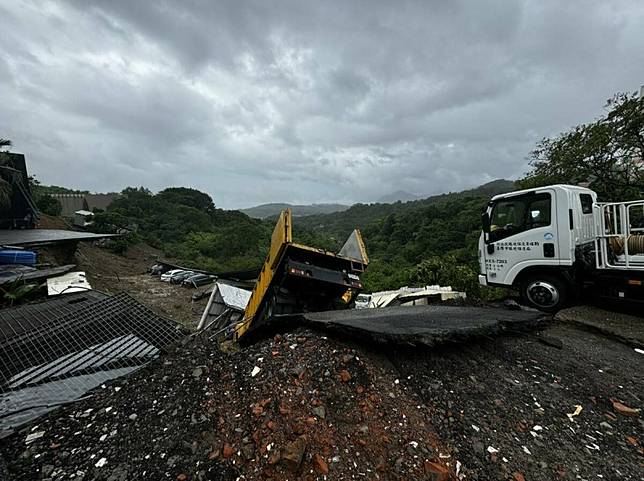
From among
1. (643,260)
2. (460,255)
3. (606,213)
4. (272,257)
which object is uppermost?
(606,213)

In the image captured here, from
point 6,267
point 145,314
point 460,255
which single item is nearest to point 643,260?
point 145,314

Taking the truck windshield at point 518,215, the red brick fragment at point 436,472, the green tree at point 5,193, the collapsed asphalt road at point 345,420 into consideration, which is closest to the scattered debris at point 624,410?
the collapsed asphalt road at point 345,420

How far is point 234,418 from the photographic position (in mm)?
1979

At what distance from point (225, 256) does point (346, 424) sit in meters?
22.5

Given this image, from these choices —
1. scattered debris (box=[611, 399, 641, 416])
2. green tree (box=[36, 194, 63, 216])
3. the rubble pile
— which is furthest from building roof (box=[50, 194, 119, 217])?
scattered debris (box=[611, 399, 641, 416])

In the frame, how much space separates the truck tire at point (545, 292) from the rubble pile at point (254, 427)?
3843mm

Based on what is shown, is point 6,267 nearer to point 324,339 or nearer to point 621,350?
point 324,339

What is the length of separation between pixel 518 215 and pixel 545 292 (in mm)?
1306

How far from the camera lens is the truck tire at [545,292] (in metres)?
4.60

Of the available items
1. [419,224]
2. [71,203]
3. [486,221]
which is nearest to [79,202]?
[71,203]

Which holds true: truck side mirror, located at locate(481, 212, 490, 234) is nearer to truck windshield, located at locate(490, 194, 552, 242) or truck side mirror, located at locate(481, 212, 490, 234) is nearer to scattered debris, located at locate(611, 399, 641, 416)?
truck windshield, located at locate(490, 194, 552, 242)

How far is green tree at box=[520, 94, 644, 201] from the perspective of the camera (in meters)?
8.49

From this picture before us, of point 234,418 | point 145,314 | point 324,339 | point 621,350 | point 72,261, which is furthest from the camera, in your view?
point 72,261

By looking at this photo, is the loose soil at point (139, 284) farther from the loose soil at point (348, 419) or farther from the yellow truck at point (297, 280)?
→ the loose soil at point (348, 419)
